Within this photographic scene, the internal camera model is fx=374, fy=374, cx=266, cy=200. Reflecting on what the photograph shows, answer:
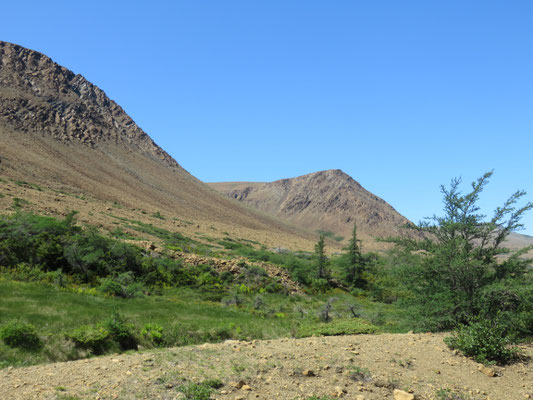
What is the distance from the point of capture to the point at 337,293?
2633 cm

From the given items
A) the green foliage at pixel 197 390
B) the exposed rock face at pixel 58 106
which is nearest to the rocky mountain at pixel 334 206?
the exposed rock face at pixel 58 106

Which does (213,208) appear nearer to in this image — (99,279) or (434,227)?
(99,279)

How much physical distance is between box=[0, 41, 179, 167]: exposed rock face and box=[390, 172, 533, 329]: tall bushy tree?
75.8m

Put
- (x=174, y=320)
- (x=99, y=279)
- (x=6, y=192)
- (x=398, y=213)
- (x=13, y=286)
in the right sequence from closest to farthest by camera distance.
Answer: (x=174, y=320)
(x=13, y=286)
(x=99, y=279)
(x=6, y=192)
(x=398, y=213)

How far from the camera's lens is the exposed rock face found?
7362cm

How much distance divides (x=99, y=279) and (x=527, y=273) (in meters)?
15.9

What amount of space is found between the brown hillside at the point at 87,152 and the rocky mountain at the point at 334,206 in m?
75.9

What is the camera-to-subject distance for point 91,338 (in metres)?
8.69

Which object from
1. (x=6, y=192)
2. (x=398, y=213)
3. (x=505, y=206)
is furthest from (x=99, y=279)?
(x=398, y=213)

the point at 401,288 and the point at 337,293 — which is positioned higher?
the point at 401,288

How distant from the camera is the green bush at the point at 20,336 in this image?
7.96 meters

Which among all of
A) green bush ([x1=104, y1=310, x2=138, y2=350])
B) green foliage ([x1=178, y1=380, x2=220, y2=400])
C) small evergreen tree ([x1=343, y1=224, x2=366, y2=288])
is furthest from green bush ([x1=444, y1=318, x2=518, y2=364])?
small evergreen tree ([x1=343, y1=224, x2=366, y2=288])

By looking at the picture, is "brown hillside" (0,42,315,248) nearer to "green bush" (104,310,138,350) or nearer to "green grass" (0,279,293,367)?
"green grass" (0,279,293,367)

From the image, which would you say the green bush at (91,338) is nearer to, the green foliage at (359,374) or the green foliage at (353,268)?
the green foliage at (359,374)
